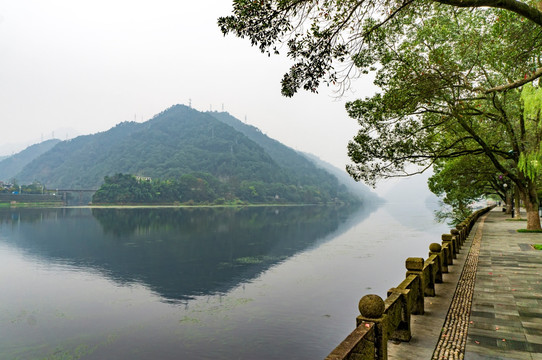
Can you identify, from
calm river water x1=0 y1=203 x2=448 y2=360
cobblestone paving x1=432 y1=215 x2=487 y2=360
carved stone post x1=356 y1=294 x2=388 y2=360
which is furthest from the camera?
calm river water x1=0 y1=203 x2=448 y2=360

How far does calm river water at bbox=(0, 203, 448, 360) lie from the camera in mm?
13617

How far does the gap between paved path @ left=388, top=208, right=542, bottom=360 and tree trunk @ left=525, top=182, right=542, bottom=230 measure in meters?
12.5

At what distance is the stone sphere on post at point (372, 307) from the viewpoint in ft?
15.8

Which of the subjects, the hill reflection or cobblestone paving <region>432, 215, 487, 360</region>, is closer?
cobblestone paving <region>432, 215, 487, 360</region>

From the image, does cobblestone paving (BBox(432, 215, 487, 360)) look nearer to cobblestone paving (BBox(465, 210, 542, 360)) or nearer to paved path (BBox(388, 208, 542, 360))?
paved path (BBox(388, 208, 542, 360))

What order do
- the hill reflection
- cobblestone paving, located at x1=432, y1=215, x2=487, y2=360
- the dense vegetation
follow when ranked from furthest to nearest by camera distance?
the dense vegetation, the hill reflection, cobblestone paving, located at x1=432, y1=215, x2=487, y2=360

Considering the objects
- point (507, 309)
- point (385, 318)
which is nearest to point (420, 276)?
point (507, 309)

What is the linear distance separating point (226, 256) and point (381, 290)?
1601cm

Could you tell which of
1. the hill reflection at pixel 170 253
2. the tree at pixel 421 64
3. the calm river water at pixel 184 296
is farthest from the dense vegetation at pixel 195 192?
the tree at pixel 421 64

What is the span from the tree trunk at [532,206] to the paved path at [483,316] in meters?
12.5

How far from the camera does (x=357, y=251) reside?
1421 inches

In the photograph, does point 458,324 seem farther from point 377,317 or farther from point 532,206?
point 532,206

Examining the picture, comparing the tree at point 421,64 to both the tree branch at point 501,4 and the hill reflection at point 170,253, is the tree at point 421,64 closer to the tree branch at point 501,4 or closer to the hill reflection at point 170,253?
the tree branch at point 501,4

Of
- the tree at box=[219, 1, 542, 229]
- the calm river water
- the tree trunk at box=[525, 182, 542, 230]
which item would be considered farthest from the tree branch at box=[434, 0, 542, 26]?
the tree trunk at box=[525, 182, 542, 230]
